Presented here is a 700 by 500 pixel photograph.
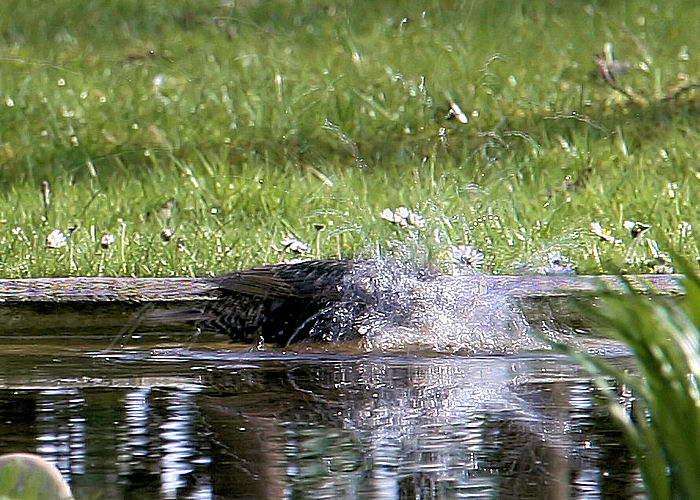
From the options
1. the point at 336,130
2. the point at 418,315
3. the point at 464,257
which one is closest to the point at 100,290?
the point at 418,315

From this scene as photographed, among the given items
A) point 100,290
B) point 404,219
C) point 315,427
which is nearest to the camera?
point 315,427

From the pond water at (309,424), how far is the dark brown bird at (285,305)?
3.4 inches

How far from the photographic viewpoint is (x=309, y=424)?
144 inches

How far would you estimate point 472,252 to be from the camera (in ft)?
20.1

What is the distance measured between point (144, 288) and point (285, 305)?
940 millimetres

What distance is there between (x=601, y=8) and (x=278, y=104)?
3.49 meters

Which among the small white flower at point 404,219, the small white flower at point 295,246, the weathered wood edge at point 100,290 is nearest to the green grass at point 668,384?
the weathered wood edge at point 100,290

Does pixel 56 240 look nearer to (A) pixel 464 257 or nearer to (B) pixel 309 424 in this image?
(A) pixel 464 257

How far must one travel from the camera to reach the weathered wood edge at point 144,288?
19.1 ft

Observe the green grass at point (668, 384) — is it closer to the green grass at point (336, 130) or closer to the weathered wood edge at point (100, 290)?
the green grass at point (336, 130)

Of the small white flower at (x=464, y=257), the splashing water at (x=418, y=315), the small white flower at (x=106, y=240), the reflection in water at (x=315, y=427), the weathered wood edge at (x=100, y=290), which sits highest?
the small white flower at (x=106, y=240)

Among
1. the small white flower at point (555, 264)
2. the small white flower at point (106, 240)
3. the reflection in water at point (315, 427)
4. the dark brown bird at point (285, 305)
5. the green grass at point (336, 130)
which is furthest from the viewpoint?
the green grass at point (336, 130)

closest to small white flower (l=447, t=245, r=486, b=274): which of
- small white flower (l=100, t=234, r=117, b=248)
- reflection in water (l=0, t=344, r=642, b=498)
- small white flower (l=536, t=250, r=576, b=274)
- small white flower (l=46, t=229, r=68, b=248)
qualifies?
small white flower (l=536, t=250, r=576, b=274)

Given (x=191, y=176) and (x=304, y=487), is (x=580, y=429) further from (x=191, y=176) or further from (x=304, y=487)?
(x=191, y=176)
